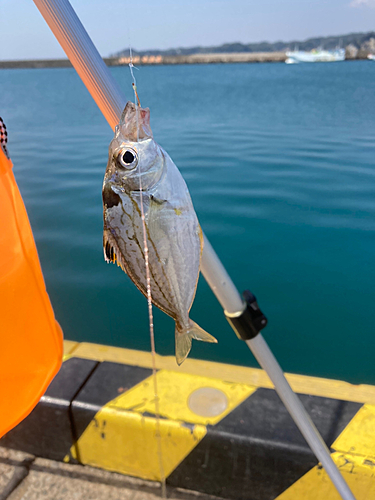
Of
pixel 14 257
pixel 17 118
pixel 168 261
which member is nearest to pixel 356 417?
pixel 168 261

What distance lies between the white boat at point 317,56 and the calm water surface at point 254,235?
76227mm

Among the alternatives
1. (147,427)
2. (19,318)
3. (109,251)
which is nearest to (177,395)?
(147,427)

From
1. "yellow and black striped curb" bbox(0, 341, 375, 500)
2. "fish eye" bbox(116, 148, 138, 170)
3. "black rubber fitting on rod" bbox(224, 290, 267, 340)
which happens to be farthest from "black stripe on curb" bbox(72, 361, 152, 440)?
"fish eye" bbox(116, 148, 138, 170)

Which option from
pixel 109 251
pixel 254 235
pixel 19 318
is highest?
pixel 109 251

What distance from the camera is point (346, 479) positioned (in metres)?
1.76

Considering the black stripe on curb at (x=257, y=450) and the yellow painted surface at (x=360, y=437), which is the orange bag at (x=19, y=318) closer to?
the black stripe on curb at (x=257, y=450)

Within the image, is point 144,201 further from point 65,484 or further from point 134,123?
point 65,484

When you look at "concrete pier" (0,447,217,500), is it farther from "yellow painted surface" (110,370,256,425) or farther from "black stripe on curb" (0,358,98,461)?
"yellow painted surface" (110,370,256,425)

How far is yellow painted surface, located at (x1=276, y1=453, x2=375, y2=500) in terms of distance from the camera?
1.73 metres

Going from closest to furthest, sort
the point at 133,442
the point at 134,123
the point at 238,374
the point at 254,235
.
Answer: the point at 134,123
the point at 133,442
the point at 238,374
the point at 254,235

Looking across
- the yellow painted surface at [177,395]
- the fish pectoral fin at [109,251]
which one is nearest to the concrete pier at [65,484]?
the yellow painted surface at [177,395]

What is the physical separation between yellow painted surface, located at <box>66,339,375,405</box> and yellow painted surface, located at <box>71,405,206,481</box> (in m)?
0.44

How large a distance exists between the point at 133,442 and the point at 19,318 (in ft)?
3.92

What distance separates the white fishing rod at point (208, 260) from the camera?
89 cm
